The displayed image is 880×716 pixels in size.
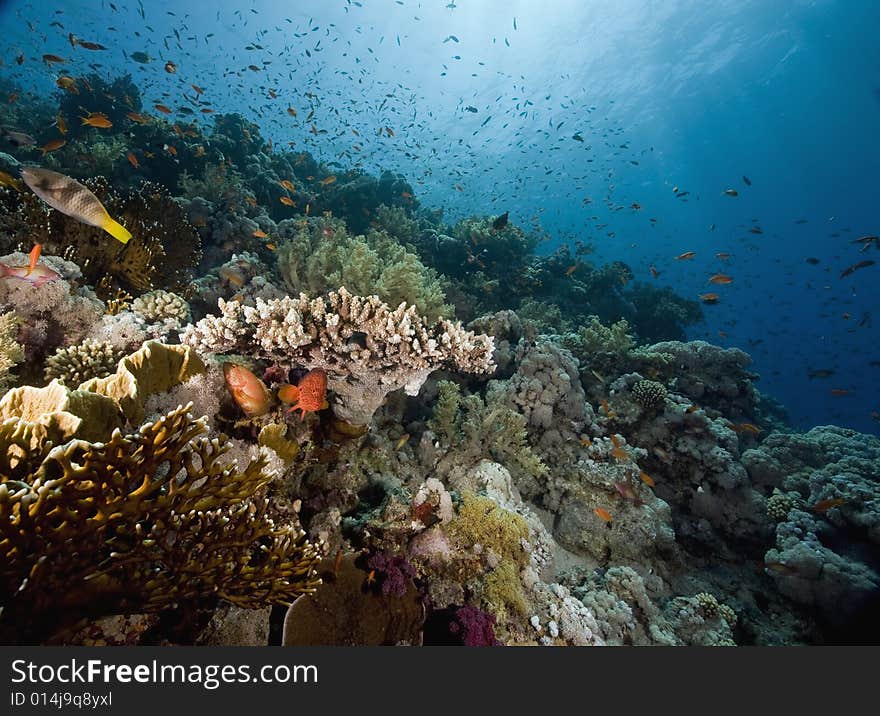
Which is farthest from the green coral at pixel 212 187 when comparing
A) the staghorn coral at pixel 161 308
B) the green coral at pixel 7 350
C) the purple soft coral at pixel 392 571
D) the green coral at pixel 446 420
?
the purple soft coral at pixel 392 571

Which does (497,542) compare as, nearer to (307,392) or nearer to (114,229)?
(307,392)

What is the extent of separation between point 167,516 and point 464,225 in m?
15.5

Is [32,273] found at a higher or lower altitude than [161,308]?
lower

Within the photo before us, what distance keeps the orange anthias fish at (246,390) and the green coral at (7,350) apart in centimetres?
175

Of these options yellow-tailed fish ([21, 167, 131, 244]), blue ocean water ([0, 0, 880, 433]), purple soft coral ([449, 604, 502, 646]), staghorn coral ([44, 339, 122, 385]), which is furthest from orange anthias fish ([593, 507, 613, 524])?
blue ocean water ([0, 0, 880, 433])

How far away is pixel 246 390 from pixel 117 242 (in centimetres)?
442

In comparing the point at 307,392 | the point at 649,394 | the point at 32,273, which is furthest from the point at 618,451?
the point at 32,273

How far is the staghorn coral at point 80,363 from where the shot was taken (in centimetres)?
338

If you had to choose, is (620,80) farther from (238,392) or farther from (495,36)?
(238,392)

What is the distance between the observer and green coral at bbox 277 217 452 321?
650 cm

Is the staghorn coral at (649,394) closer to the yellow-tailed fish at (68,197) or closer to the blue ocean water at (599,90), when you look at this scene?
the yellow-tailed fish at (68,197)

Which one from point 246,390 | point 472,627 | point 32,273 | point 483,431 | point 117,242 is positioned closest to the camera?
point 472,627

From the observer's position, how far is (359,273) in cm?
662

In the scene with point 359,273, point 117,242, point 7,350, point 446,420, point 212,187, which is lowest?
point 7,350
